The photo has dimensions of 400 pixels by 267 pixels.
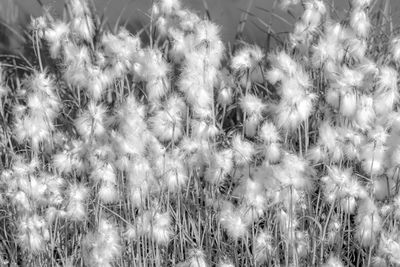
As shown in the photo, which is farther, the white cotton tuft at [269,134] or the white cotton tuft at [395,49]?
the white cotton tuft at [395,49]

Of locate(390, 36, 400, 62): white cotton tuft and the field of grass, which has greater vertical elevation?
locate(390, 36, 400, 62): white cotton tuft

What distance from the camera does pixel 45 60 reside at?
4020 millimetres

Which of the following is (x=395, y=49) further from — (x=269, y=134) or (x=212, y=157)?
(x=212, y=157)

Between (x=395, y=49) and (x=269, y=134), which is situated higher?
(x=395, y=49)

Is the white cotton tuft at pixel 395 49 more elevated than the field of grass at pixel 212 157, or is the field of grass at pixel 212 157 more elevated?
the white cotton tuft at pixel 395 49

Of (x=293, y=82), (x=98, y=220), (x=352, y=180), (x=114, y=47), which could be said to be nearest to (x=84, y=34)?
(x=114, y=47)

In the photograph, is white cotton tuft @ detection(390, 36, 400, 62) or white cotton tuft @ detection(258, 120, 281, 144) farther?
white cotton tuft @ detection(390, 36, 400, 62)

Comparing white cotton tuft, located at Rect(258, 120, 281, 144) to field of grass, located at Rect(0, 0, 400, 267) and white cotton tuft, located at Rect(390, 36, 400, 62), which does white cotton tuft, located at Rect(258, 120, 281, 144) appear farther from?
white cotton tuft, located at Rect(390, 36, 400, 62)

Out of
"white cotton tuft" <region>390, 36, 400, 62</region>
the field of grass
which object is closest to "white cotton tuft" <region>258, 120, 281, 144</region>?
the field of grass

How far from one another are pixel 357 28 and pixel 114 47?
72 centimetres

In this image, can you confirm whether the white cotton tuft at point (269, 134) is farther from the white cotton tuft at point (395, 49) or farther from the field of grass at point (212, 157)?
the white cotton tuft at point (395, 49)

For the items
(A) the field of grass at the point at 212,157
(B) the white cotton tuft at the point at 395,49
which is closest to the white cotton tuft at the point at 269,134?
(A) the field of grass at the point at 212,157

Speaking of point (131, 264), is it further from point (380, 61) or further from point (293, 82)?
point (380, 61)

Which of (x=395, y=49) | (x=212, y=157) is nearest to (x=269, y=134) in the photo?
(x=212, y=157)
